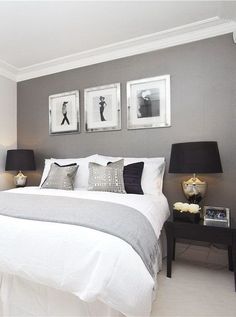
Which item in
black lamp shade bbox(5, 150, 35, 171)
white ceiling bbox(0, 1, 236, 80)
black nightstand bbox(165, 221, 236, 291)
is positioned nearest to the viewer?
black nightstand bbox(165, 221, 236, 291)

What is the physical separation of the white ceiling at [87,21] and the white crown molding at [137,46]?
0.15 ft

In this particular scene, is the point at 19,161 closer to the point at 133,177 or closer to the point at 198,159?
the point at 133,177

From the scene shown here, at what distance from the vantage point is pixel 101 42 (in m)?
2.81

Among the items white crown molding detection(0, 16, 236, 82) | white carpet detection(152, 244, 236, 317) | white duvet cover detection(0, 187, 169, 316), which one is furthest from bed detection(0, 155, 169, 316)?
white crown molding detection(0, 16, 236, 82)

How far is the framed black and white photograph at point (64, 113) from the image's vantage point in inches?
129

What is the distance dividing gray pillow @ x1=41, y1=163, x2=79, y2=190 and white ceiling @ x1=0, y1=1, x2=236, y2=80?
163 centimetres

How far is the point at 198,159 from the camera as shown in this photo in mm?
2098

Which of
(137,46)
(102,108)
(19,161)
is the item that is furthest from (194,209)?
(19,161)

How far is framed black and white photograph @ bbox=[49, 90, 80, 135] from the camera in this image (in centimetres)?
329

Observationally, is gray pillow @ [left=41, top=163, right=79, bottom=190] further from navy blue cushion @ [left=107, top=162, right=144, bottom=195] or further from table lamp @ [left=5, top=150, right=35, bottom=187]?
table lamp @ [left=5, top=150, right=35, bottom=187]

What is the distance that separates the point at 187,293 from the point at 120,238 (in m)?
1.11

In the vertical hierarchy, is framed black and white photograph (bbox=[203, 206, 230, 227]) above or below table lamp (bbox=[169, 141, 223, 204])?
below

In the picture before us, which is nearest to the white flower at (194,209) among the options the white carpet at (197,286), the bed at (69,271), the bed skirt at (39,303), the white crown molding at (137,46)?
the white carpet at (197,286)

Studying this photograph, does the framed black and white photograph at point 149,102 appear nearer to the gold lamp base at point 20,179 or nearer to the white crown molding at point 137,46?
the white crown molding at point 137,46
